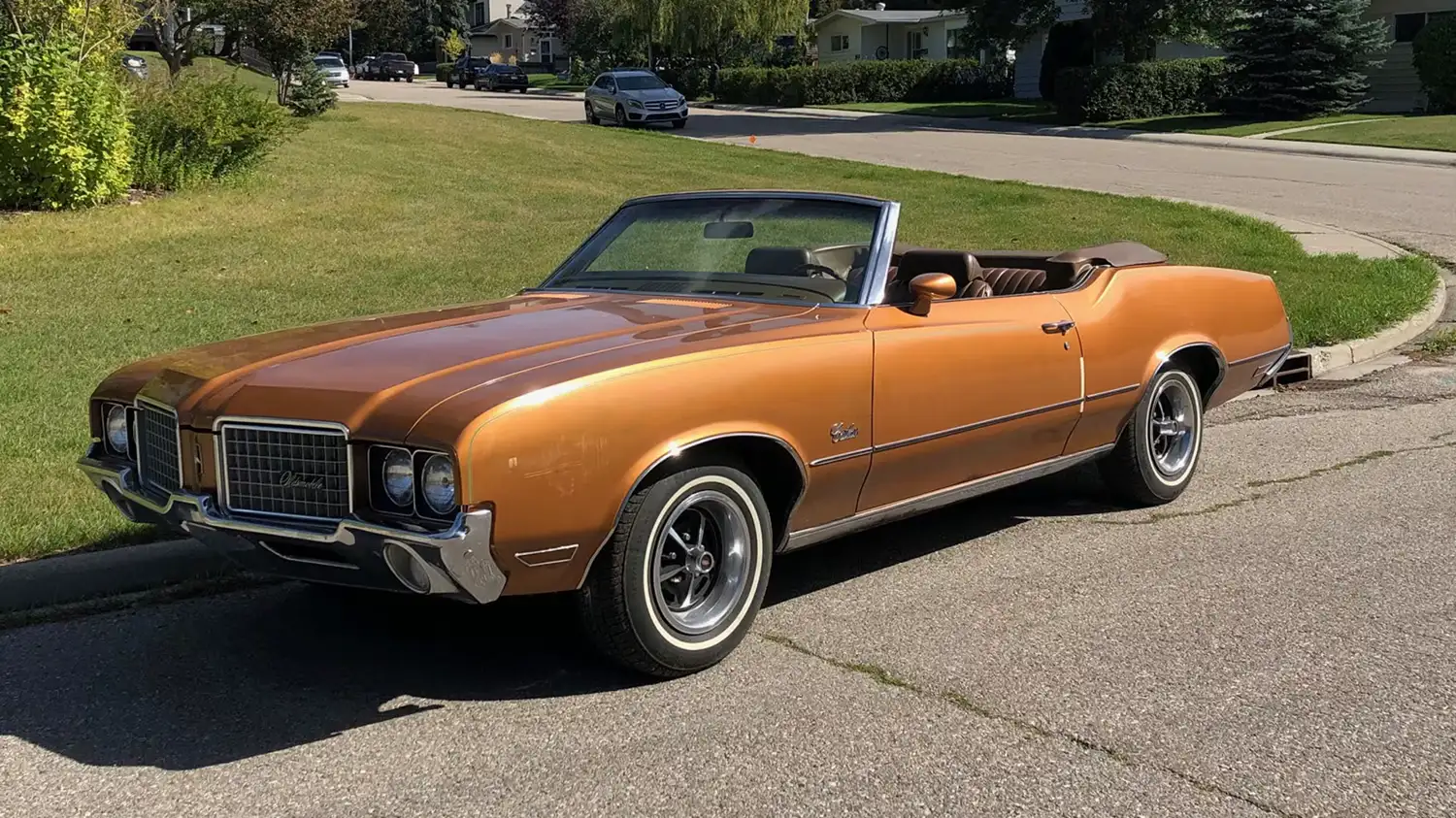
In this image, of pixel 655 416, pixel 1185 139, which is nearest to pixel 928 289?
pixel 655 416

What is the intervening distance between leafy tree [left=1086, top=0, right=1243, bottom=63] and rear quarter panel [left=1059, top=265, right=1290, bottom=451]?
31.3 meters

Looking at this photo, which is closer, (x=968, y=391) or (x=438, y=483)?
(x=438, y=483)

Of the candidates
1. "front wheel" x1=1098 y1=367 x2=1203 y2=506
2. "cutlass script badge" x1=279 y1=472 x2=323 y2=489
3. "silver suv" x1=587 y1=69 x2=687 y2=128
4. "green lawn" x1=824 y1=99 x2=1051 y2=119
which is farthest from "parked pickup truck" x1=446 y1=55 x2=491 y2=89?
"cutlass script badge" x1=279 y1=472 x2=323 y2=489

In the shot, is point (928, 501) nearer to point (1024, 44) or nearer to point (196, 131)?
point (196, 131)

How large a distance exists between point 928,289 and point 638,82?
109 feet

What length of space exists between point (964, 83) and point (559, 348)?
49.2 meters

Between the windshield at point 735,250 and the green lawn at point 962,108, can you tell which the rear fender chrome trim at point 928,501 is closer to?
the windshield at point 735,250

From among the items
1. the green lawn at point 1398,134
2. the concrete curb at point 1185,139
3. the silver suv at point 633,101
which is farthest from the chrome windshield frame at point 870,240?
the silver suv at point 633,101

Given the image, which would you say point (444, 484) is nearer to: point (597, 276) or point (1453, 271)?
point (597, 276)

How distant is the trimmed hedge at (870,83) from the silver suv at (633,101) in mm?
12374

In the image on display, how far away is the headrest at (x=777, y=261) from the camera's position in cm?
530

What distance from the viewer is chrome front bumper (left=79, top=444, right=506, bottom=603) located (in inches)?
144

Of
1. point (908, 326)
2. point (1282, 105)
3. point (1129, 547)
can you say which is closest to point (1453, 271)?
point (1129, 547)

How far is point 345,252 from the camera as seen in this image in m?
13.1
